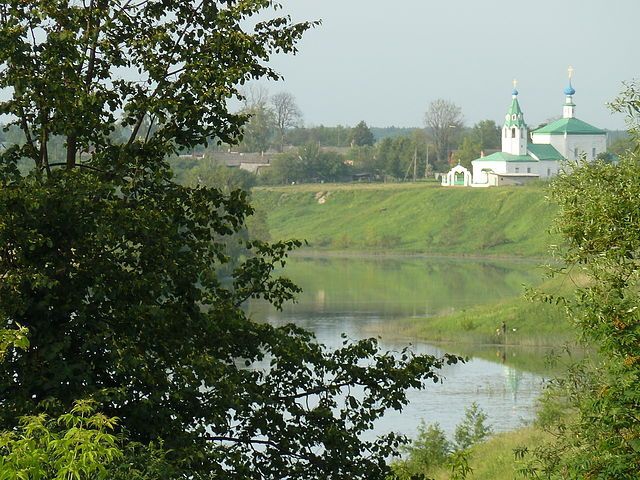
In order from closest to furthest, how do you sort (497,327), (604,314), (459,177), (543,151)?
(604,314)
(497,327)
(459,177)
(543,151)

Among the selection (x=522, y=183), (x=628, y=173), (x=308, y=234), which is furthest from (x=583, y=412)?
(x=522, y=183)

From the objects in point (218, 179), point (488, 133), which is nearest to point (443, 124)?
point (488, 133)

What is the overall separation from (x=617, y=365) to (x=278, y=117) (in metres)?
176

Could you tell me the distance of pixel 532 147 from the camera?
132750mm

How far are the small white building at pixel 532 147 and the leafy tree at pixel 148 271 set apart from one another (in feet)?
366

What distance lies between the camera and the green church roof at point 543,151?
5113 inches

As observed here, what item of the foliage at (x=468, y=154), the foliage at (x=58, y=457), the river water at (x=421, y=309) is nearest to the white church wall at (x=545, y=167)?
the foliage at (x=468, y=154)

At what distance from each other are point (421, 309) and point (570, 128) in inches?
3469

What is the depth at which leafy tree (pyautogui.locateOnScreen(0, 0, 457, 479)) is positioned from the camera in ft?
34.9

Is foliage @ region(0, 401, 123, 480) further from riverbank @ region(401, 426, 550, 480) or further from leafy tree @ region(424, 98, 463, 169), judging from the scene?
leafy tree @ region(424, 98, 463, 169)

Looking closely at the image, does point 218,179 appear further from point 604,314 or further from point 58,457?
point 58,457

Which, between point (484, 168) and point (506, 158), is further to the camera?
point (484, 168)

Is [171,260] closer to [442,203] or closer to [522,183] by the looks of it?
[442,203]

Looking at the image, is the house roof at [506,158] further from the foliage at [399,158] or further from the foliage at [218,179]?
the foliage at [218,179]
